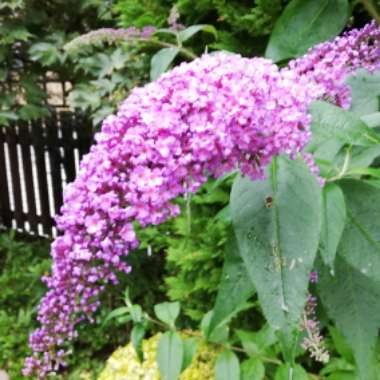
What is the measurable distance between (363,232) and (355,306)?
0.15 meters

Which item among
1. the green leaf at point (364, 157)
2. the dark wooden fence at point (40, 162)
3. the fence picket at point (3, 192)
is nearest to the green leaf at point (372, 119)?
the green leaf at point (364, 157)

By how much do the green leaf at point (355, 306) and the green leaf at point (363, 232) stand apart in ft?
0.13

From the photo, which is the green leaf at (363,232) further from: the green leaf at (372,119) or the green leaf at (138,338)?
the green leaf at (138,338)

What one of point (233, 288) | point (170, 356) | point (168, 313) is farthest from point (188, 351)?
point (233, 288)

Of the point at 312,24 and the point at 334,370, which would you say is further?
the point at 334,370

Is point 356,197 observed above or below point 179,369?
above

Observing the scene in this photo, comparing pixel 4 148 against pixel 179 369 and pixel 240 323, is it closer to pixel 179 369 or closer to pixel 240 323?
pixel 240 323

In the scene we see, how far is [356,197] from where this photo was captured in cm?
85

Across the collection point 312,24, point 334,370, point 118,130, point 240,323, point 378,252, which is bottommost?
A: point 240,323

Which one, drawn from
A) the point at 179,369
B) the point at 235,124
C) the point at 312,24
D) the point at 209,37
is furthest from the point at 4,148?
the point at 235,124

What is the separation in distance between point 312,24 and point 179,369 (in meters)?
1.03

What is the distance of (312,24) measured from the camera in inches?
45.7

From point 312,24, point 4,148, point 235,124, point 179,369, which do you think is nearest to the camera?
point 235,124

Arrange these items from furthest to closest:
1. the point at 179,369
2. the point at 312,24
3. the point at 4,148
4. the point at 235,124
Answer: the point at 4,148 < the point at 179,369 < the point at 312,24 < the point at 235,124
